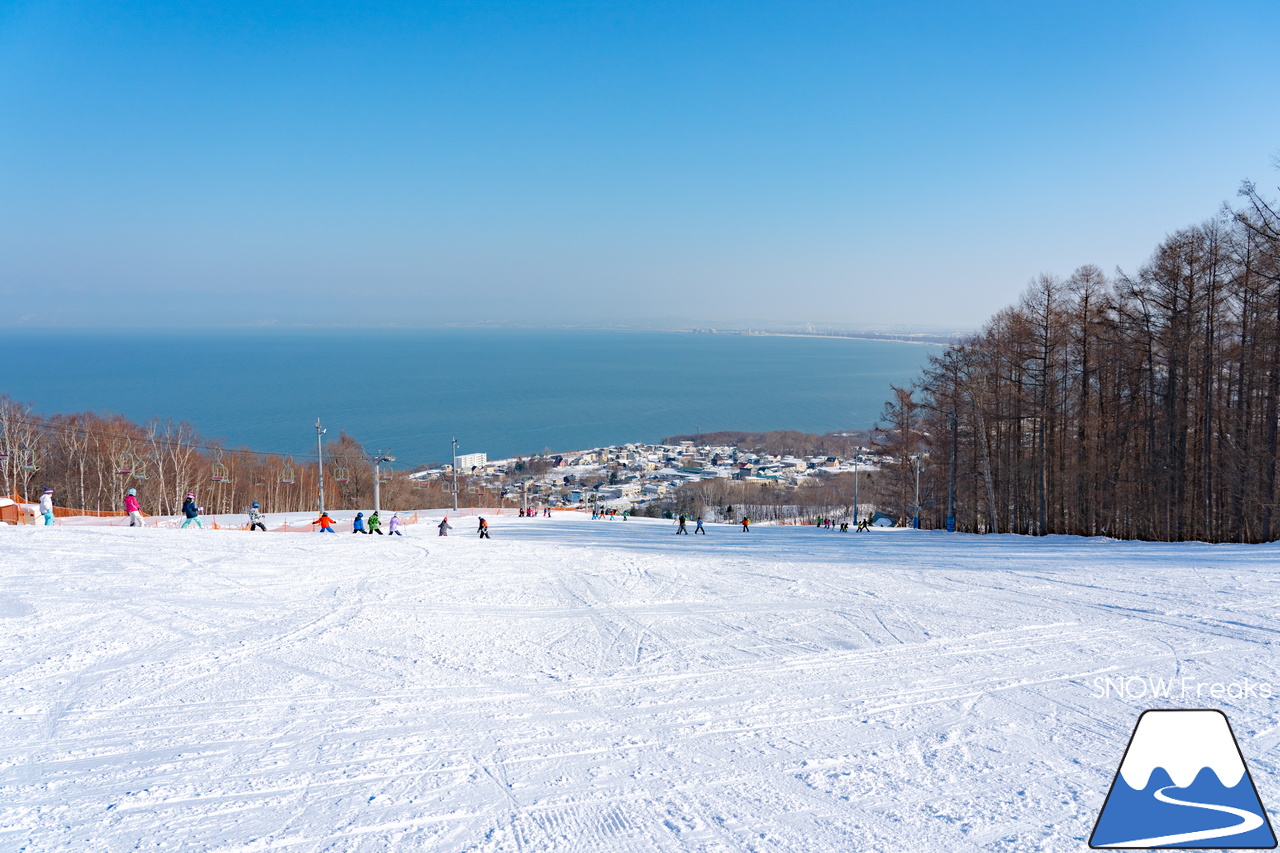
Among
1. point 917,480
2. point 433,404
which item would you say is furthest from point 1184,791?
point 433,404

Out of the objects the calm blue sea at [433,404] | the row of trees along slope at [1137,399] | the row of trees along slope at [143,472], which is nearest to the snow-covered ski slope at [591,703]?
the row of trees along slope at [1137,399]

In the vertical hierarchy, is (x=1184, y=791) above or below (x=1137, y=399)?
below

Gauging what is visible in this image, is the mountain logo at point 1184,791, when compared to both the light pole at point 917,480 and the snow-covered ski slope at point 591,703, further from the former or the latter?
the light pole at point 917,480

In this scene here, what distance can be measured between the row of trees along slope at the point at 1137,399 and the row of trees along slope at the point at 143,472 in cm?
2906

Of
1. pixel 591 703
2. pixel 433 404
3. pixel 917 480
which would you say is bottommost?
pixel 917 480

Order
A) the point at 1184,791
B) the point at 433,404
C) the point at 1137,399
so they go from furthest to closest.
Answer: the point at 433,404 < the point at 1137,399 < the point at 1184,791

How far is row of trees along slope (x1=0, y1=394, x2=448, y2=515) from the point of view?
37469mm

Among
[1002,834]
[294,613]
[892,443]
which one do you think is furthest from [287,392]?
[1002,834]
